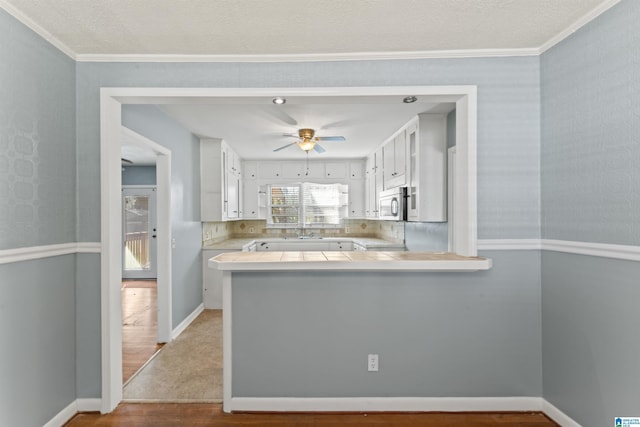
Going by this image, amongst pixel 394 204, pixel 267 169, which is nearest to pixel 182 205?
pixel 267 169

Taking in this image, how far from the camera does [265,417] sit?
220 cm

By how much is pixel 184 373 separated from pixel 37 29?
263cm

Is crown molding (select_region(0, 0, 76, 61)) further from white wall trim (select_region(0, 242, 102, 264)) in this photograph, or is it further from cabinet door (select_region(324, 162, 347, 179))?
cabinet door (select_region(324, 162, 347, 179))

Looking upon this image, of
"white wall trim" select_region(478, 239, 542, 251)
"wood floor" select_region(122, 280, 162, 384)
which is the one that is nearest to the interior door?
"wood floor" select_region(122, 280, 162, 384)

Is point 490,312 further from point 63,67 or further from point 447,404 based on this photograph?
point 63,67

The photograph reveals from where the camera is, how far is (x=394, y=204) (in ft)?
12.6

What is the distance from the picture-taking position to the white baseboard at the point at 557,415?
2.02 m

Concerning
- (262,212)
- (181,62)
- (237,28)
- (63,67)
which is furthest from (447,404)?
(262,212)

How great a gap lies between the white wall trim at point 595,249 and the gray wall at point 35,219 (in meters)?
3.16

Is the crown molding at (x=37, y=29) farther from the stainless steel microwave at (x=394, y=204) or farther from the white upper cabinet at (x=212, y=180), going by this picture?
the stainless steel microwave at (x=394, y=204)

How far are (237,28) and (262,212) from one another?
4361mm

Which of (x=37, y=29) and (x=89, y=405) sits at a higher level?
(x=37, y=29)

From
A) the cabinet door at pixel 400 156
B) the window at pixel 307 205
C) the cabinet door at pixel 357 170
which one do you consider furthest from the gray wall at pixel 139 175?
the cabinet door at pixel 400 156

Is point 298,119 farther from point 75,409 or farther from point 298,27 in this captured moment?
point 75,409
